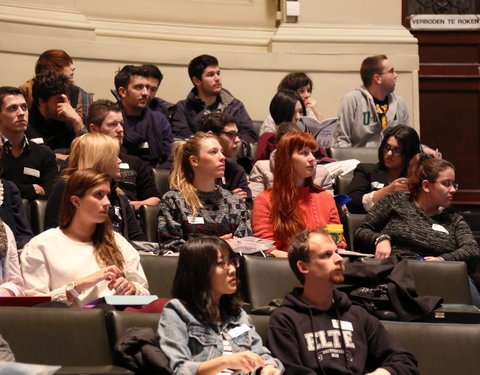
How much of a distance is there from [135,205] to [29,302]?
1.78 meters

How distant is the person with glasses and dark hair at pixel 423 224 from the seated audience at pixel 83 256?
1391 millimetres

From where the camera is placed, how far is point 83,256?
4.31m

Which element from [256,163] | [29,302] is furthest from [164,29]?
[29,302]

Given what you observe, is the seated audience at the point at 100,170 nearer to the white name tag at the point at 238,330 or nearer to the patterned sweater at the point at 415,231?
the patterned sweater at the point at 415,231

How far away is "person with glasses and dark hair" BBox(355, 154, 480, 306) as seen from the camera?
17.1 feet

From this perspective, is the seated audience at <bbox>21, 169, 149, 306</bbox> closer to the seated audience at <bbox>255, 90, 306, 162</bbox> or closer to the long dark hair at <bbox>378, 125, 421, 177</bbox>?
the long dark hair at <bbox>378, 125, 421, 177</bbox>

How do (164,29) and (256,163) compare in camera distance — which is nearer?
(256,163)

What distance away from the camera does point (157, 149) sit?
689 centimetres

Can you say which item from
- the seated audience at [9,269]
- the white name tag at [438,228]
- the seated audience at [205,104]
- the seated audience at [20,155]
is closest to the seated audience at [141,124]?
the seated audience at [205,104]

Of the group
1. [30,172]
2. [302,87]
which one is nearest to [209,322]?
[30,172]

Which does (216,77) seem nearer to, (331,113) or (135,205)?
→ (331,113)

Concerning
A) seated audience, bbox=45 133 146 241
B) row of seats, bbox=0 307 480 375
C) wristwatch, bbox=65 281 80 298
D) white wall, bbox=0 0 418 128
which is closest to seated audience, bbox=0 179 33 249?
seated audience, bbox=45 133 146 241

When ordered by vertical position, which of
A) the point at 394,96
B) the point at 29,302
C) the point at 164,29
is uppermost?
the point at 164,29

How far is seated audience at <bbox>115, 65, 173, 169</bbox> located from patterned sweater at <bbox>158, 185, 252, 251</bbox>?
61.2 inches
